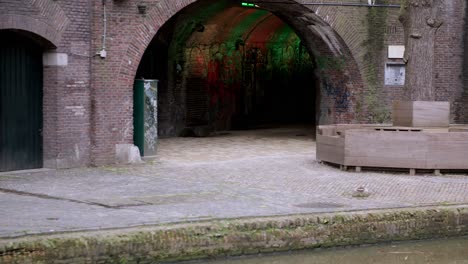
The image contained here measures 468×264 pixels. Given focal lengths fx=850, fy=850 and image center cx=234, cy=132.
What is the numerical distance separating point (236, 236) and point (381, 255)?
187 cm

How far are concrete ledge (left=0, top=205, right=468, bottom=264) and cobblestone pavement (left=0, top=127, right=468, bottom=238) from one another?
1.19 ft

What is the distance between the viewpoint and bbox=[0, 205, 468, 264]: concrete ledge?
843 cm

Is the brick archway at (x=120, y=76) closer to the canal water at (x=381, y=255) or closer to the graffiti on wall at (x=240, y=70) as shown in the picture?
the graffiti on wall at (x=240, y=70)

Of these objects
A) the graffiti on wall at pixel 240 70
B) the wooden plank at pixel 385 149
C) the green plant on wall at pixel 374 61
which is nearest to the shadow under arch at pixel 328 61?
the green plant on wall at pixel 374 61

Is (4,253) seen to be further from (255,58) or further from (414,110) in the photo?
(255,58)

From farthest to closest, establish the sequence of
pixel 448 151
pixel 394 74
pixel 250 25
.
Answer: pixel 250 25
pixel 394 74
pixel 448 151

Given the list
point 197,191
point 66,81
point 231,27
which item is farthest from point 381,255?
point 231,27

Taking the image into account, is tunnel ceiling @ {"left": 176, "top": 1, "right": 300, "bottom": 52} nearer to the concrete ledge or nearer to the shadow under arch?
Result: the shadow under arch

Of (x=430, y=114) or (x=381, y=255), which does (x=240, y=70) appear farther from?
(x=381, y=255)

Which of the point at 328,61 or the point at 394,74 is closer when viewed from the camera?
the point at 394,74

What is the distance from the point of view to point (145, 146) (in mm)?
16750

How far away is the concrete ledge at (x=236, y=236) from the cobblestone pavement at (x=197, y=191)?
0.36 m

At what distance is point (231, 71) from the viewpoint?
24969 millimetres

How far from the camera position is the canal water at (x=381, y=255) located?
970 centimetres
